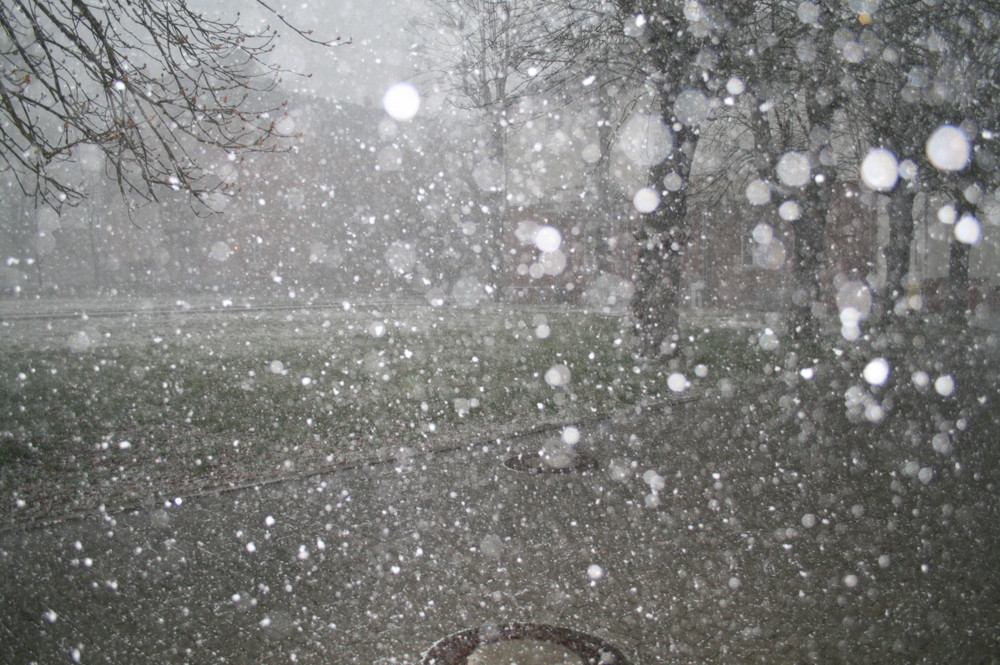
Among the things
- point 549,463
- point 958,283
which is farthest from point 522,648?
point 958,283

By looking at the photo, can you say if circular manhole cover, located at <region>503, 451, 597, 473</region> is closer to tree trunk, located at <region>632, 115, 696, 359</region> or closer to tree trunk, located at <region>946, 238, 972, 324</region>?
tree trunk, located at <region>632, 115, 696, 359</region>

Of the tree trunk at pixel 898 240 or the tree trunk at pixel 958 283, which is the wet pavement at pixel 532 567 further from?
the tree trunk at pixel 958 283

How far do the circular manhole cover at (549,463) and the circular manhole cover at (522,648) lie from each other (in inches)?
100

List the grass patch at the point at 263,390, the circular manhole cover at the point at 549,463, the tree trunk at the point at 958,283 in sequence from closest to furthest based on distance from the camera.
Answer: the circular manhole cover at the point at 549,463
the grass patch at the point at 263,390
the tree trunk at the point at 958,283

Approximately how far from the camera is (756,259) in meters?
25.4

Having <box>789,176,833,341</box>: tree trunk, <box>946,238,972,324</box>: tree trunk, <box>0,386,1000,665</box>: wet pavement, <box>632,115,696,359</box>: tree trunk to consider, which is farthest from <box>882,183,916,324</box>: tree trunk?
<box>0,386,1000,665</box>: wet pavement

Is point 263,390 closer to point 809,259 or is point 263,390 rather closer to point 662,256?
point 662,256

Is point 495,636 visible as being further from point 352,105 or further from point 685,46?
point 352,105

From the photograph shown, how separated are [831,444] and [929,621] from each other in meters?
3.54

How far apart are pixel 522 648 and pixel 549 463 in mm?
2944

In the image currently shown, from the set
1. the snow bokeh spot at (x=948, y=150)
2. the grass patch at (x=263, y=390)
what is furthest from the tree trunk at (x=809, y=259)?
the snow bokeh spot at (x=948, y=150)

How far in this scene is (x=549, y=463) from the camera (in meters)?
5.78

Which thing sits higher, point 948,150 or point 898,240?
point 898,240

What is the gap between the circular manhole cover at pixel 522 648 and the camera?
9.10 feet
